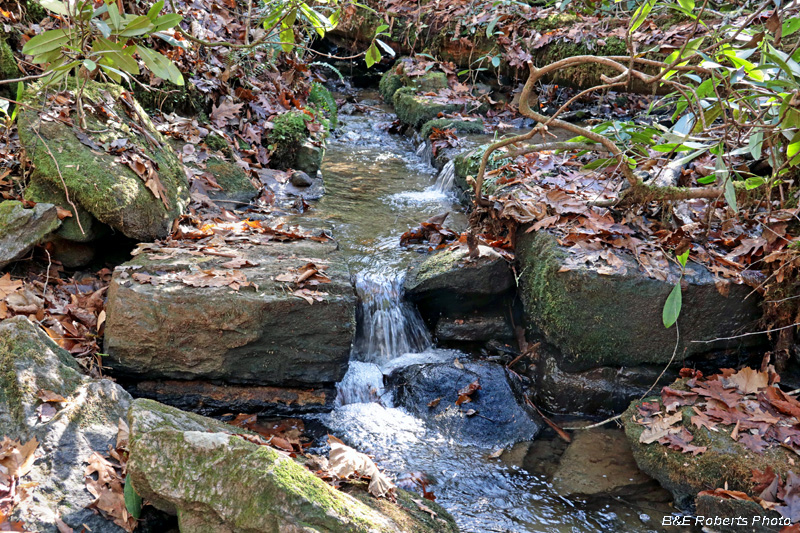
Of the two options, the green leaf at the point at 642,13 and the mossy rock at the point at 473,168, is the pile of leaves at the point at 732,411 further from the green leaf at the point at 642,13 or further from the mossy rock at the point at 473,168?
the mossy rock at the point at 473,168

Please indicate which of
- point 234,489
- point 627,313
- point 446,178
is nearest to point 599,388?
point 627,313

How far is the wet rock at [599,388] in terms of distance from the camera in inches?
170

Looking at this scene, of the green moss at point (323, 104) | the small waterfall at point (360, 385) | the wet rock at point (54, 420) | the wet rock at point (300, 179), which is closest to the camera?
the wet rock at point (54, 420)

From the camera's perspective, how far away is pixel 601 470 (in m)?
3.86

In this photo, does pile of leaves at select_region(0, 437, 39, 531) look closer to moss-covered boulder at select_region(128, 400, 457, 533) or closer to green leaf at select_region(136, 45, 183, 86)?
moss-covered boulder at select_region(128, 400, 457, 533)

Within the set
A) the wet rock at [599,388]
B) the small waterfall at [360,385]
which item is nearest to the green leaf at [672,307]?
the wet rock at [599,388]

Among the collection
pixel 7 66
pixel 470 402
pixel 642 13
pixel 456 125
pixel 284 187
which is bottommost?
pixel 470 402

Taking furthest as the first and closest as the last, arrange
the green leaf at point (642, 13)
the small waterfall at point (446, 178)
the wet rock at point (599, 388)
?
the small waterfall at point (446, 178) < the wet rock at point (599, 388) < the green leaf at point (642, 13)

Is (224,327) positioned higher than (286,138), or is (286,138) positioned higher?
(286,138)

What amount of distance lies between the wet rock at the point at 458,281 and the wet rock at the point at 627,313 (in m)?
0.44

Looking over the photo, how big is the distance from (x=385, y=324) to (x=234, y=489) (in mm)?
2744

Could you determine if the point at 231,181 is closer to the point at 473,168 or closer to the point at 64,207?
the point at 64,207

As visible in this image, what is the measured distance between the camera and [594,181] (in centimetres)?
532

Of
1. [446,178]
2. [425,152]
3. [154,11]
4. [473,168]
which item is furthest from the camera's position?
[425,152]
